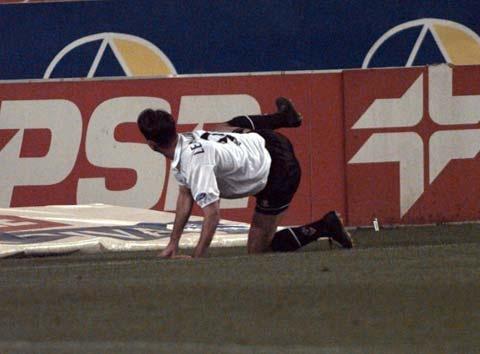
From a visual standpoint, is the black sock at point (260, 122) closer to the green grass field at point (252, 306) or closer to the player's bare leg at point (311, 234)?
the player's bare leg at point (311, 234)

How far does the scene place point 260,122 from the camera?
9.43 meters

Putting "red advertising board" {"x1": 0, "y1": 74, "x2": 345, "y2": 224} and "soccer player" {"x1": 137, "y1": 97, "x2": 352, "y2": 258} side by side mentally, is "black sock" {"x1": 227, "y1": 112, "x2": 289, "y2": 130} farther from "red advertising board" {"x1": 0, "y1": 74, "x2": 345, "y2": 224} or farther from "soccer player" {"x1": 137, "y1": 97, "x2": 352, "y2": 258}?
"red advertising board" {"x1": 0, "y1": 74, "x2": 345, "y2": 224}

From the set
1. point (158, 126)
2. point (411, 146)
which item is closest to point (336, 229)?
point (158, 126)

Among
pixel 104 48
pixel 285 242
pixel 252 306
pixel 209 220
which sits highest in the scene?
pixel 104 48

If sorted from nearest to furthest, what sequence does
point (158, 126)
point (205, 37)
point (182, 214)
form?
1. point (158, 126)
2. point (182, 214)
3. point (205, 37)

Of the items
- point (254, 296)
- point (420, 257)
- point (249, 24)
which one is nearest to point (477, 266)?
point (420, 257)

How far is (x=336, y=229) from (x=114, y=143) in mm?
4361

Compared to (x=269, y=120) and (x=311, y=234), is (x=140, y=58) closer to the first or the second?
(x=269, y=120)

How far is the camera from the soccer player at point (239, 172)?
26.3ft

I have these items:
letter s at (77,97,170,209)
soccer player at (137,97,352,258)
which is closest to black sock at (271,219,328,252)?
soccer player at (137,97,352,258)

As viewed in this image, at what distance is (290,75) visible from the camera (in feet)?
43.3

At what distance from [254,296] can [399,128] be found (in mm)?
7440

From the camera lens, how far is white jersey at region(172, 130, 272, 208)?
8039 millimetres

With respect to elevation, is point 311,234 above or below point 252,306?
above
